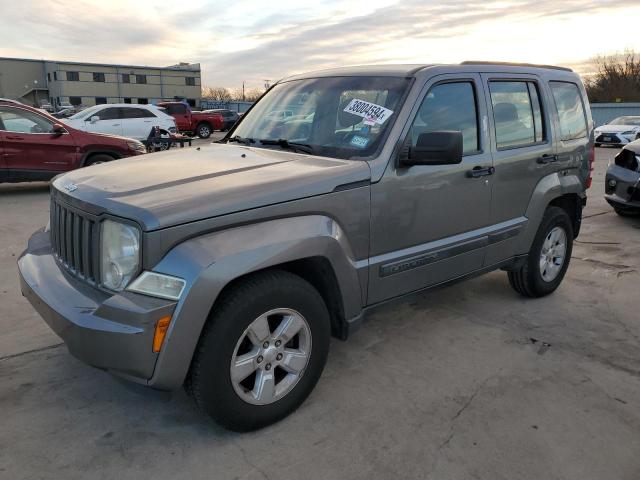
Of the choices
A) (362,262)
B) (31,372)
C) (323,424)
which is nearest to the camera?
(323,424)

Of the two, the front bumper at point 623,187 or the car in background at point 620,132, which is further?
the car in background at point 620,132


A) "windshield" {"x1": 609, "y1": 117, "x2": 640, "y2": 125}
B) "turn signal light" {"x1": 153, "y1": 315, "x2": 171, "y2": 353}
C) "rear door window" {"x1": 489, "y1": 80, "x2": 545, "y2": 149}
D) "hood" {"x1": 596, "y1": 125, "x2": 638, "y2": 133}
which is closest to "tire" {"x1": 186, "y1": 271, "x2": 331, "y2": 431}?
"turn signal light" {"x1": 153, "y1": 315, "x2": 171, "y2": 353}

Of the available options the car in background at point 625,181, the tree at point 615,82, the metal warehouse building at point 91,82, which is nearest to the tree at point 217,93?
the metal warehouse building at point 91,82

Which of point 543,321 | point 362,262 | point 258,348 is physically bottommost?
point 543,321

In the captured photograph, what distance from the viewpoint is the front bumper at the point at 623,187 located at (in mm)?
7266

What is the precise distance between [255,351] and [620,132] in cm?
2325

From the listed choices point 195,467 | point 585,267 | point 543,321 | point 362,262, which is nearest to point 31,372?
point 195,467

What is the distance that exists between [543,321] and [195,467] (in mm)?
3016

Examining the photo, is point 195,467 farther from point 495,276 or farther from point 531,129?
point 495,276

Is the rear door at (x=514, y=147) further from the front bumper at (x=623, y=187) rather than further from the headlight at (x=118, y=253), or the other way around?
the front bumper at (x=623, y=187)

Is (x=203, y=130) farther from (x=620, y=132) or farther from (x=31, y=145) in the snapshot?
(x=620, y=132)

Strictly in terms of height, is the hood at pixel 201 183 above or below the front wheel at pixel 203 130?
above

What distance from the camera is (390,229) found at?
311 cm

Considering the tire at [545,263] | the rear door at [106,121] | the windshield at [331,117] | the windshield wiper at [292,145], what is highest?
the windshield at [331,117]
